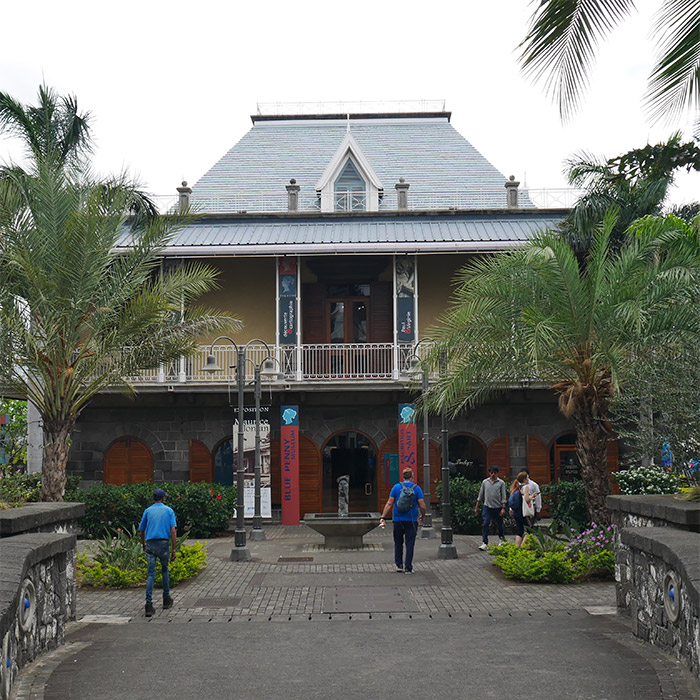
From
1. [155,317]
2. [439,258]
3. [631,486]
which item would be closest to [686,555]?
[155,317]

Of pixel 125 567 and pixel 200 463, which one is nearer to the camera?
pixel 125 567

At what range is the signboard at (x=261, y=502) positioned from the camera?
2133 cm

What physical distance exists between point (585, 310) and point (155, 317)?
23.5 ft

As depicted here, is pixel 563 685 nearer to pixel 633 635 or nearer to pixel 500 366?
pixel 633 635

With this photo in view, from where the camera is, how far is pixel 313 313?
1007 inches

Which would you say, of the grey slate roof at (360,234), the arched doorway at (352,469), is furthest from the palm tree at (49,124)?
the arched doorway at (352,469)

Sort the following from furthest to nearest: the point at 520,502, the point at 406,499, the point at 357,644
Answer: the point at 520,502
the point at 406,499
the point at 357,644

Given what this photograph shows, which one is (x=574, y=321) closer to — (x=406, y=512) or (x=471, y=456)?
(x=406, y=512)

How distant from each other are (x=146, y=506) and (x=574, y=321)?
1085cm

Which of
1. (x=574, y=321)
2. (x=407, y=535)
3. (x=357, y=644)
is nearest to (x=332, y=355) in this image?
(x=407, y=535)

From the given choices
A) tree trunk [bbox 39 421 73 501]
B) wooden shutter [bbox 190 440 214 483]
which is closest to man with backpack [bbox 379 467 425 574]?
tree trunk [bbox 39 421 73 501]

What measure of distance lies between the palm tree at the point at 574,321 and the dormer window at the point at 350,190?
1237 cm

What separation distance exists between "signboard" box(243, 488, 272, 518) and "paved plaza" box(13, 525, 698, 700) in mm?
7382

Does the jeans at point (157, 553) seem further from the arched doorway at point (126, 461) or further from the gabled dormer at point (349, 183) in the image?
the gabled dormer at point (349, 183)
